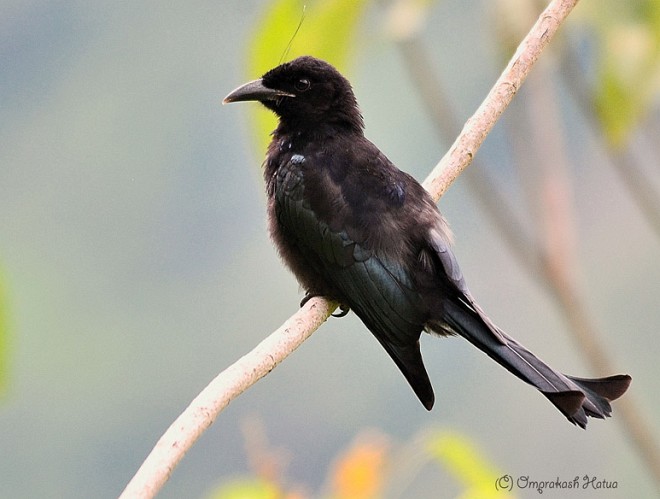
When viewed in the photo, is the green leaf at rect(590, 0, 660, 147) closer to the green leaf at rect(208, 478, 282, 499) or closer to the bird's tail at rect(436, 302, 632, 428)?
the bird's tail at rect(436, 302, 632, 428)

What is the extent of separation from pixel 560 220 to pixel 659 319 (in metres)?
8.17

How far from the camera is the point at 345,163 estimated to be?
320cm

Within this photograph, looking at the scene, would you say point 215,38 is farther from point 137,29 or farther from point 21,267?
point 21,267

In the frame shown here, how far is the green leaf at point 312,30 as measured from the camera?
2576mm

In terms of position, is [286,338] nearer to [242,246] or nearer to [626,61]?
[626,61]

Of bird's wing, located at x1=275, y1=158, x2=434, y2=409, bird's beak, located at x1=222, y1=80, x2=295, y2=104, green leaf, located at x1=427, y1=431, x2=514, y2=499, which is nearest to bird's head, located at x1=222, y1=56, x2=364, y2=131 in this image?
bird's beak, located at x1=222, y1=80, x2=295, y2=104

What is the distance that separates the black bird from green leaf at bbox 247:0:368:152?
1.26ft

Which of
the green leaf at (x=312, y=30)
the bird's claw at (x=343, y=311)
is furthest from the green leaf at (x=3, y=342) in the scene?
the bird's claw at (x=343, y=311)

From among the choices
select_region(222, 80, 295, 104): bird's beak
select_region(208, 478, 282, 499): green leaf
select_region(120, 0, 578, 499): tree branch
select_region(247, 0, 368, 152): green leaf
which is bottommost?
select_region(208, 478, 282, 499): green leaf

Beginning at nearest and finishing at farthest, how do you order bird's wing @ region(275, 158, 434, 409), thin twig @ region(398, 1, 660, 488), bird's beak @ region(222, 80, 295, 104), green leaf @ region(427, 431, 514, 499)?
green leaf @ region(427, 431, 514, 499)
bird's wing @ region(275, 158, 434, 409)
thin twig @ region(398, 1, 660, 488)
bird's beak @ region(222, 80, 295, 104)

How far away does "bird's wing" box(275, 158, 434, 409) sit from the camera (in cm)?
289

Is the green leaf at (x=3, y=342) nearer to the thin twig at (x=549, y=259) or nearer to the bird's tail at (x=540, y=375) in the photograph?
the bird's tail at (x=540, y=375)

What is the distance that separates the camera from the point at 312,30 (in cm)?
274

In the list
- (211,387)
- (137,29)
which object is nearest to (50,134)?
(137,29)
